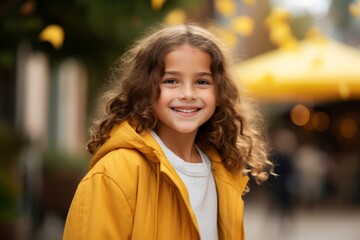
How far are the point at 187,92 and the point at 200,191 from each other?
406 millimetres

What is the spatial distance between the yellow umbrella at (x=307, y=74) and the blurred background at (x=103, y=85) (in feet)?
0.06

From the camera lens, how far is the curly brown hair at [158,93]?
9.02ft

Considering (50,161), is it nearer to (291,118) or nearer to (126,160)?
(126,160)

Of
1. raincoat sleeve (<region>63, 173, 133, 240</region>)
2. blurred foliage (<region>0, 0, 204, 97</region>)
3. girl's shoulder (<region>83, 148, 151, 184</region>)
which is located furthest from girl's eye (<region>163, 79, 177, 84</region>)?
blurred foliage (<region>0, 0, 204, 97</region>)

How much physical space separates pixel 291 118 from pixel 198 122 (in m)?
17.2

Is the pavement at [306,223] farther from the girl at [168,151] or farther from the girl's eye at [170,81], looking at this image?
the girl's eye at [170,81]

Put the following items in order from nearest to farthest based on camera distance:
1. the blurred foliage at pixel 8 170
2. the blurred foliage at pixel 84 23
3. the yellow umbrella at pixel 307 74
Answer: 1. the blurred foliage at pixel 84 23
2. the blurred foliage at pixel 8 170
3. the yellow umbrella at pixel 307 74

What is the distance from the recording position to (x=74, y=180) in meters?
10.4

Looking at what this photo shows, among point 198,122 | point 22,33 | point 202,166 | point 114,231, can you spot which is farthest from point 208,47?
point 22,33

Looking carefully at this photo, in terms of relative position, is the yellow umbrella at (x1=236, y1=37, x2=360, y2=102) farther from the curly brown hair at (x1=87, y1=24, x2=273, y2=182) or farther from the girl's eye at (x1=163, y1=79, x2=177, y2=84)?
the girl's eye at (x1=163, y1=79, x2=177, y2=84)

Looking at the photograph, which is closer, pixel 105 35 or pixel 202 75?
pixel 202 75

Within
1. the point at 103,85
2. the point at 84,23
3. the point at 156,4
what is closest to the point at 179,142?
the point at 156,4

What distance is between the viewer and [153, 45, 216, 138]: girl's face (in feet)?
8.88

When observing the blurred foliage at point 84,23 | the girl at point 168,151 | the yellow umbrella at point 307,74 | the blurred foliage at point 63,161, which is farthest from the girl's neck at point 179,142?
the blurred foliage at point 63,161
